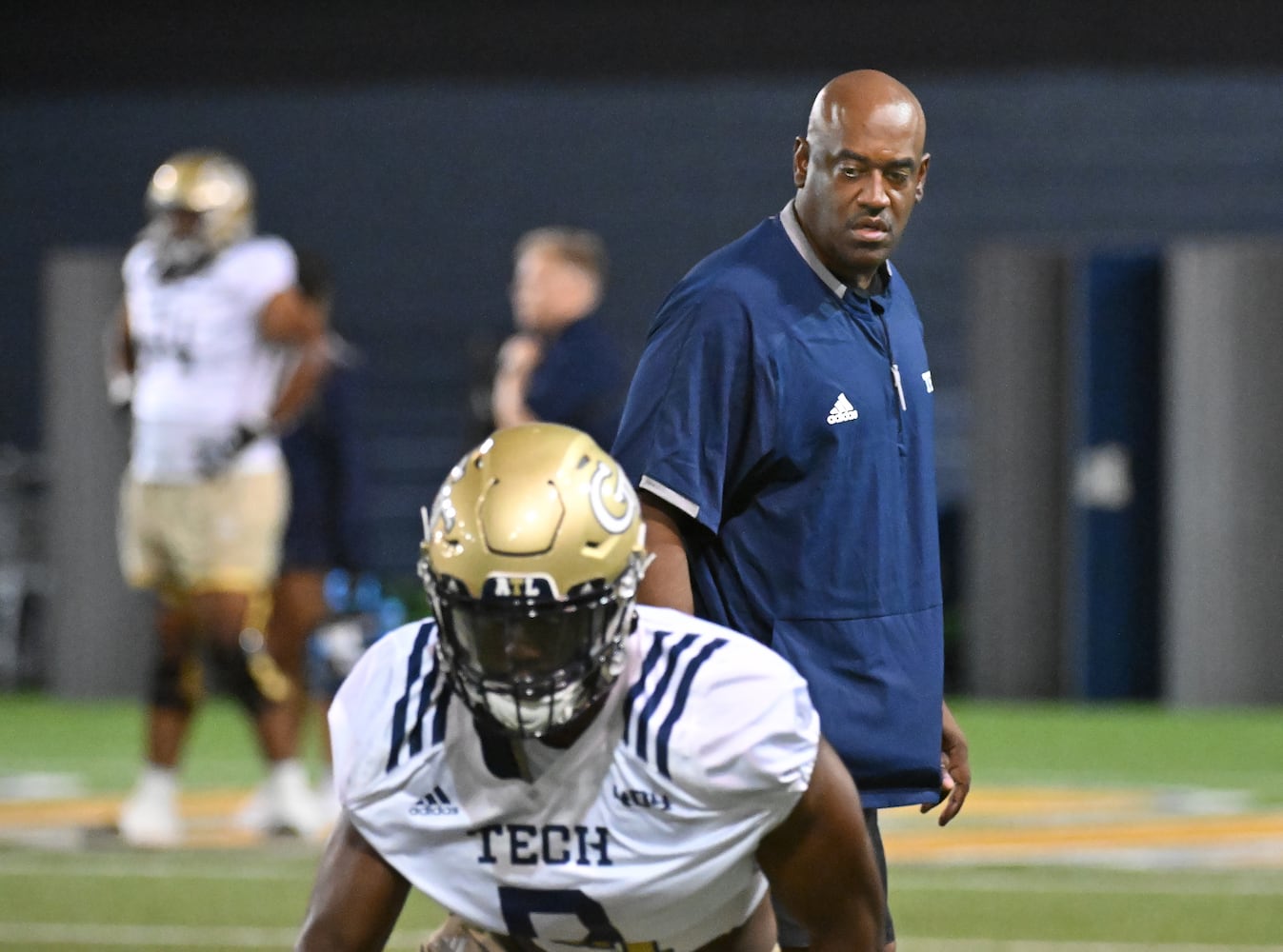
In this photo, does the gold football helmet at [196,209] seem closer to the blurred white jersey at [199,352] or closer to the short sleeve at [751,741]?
the blurred white jersey at [199,352]

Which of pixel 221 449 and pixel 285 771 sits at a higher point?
pixel 221 449

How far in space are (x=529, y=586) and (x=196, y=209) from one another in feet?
15.3

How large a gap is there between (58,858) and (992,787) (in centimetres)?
343

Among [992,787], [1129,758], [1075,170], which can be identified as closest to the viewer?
[992,787]

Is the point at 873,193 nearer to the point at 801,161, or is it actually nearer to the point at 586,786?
the point at 801,161

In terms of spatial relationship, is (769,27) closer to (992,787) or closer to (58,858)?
(992,787)

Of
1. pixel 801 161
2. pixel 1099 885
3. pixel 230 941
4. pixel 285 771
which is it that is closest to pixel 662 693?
pixel 801 161

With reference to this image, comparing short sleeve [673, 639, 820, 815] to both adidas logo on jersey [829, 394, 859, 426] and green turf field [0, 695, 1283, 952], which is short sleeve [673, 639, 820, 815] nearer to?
adidas logo on jersey [829, 394, 859, 426]

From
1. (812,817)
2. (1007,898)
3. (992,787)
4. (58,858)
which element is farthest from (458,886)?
(992,787)

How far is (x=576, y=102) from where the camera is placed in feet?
52.3

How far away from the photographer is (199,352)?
7.39m

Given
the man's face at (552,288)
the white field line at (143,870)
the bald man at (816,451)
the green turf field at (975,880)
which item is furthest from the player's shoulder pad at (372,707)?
the man's face at (552,288)

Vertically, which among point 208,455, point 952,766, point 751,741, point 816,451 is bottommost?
point 952,766

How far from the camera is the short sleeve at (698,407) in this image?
353 cm
